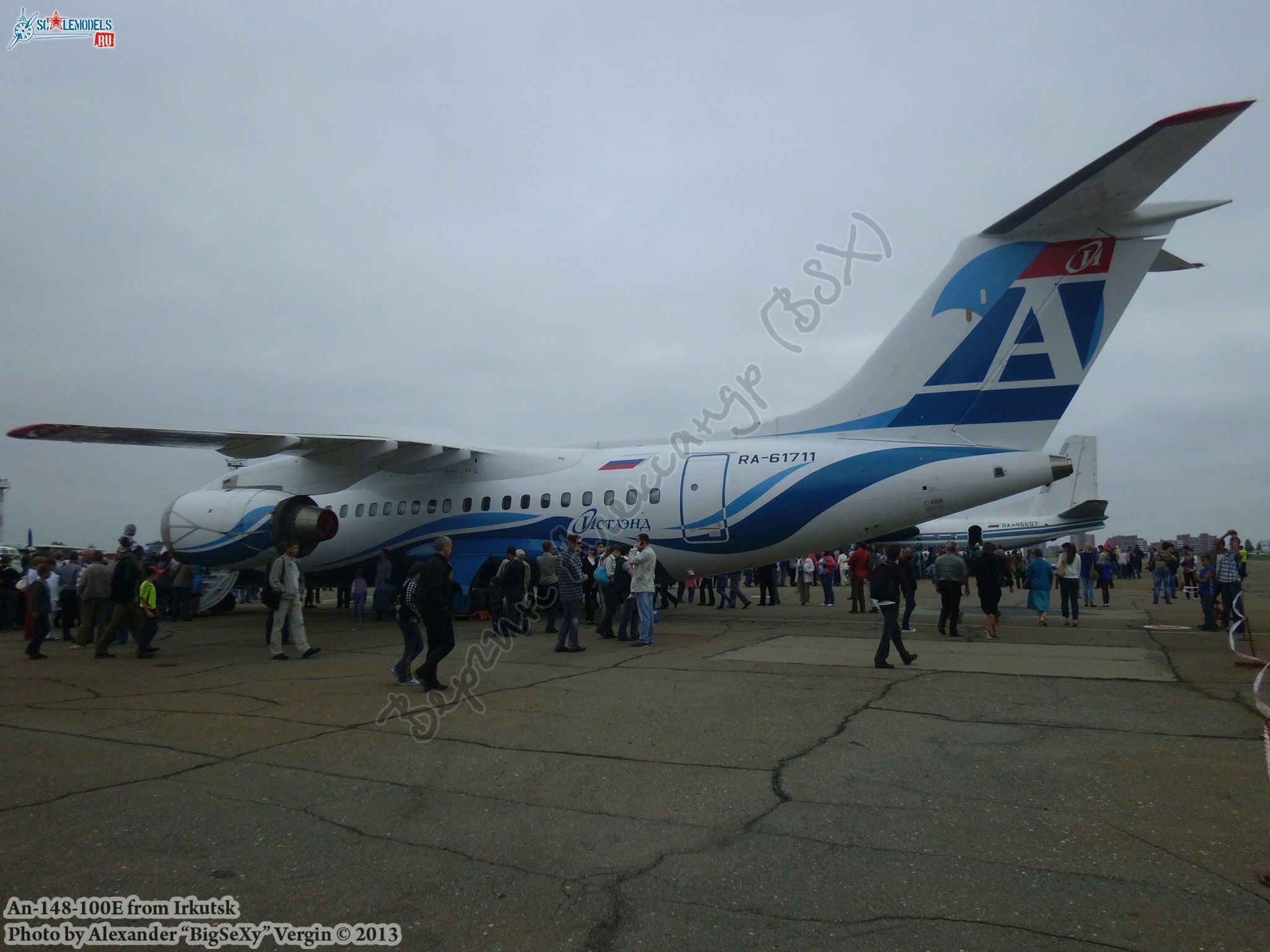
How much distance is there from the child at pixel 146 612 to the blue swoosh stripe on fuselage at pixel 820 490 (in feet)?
29.1

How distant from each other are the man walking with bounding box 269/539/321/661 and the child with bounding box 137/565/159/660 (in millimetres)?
2083

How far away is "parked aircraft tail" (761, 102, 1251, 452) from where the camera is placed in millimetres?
10586

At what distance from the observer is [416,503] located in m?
17.0

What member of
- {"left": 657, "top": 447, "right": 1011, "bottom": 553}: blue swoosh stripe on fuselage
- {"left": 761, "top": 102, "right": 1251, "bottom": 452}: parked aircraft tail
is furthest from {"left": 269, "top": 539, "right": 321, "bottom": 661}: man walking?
{"left": 761, "top": 102, "right": 1251, "bottom": 452}: parked aircraft tail

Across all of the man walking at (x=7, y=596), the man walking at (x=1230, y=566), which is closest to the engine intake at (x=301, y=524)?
the man walking at (x=7, y=596)

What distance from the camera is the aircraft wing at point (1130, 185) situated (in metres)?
8.53

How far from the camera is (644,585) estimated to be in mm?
11492

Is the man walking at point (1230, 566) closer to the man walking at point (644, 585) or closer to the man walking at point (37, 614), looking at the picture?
the man walking at point (644, 585)

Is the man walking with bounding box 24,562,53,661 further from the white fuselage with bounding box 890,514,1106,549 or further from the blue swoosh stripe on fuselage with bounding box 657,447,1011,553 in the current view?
the white fuselage with bounding box 890,514,1106,549

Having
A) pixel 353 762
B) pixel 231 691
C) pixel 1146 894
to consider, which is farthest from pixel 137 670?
pixel 1146 894

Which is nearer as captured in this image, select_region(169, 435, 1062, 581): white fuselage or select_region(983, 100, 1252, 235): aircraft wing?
select_region(983, 100, 1252, 235): aircraft wing

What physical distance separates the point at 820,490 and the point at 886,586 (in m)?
3.51

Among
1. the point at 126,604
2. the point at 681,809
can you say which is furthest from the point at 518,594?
the point at 681,809

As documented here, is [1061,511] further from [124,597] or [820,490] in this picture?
[124,597]
